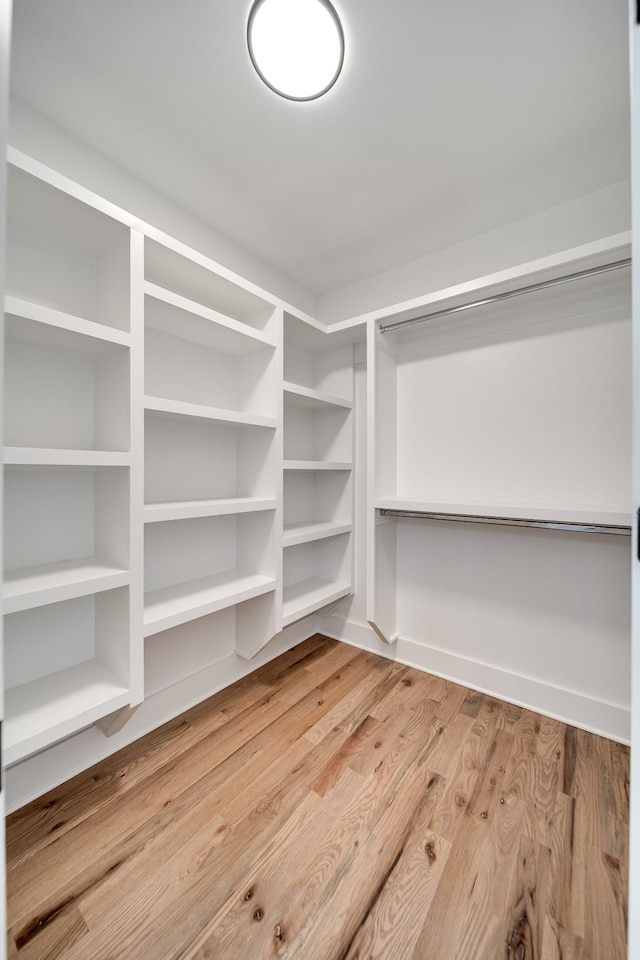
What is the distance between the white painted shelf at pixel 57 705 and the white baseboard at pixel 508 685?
1507 mm

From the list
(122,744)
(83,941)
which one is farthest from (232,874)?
(122,744)

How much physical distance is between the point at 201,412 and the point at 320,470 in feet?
3.68

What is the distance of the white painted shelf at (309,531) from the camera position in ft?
6.65

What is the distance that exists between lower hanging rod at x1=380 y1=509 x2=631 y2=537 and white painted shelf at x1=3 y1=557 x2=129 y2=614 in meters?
1.39

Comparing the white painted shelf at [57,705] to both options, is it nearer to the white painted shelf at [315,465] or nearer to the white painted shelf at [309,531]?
the white painted shelf at [309,531]

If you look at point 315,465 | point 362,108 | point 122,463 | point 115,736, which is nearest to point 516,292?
point 362,108

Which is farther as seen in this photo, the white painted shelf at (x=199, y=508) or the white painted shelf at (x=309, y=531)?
the white painted shelf at (x=309, y=531)

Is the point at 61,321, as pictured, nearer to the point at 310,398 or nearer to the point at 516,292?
the point at 310,398

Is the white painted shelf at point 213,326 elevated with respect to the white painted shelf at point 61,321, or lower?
elevated

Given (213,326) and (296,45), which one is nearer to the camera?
(296,45)

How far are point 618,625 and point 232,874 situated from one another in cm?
176

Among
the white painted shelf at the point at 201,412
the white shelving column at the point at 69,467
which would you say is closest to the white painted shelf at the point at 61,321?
the white shelving column at the point at 69,467

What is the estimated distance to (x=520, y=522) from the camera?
5.65ft

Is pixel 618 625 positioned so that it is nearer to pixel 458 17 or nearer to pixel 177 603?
pixel 177 603
